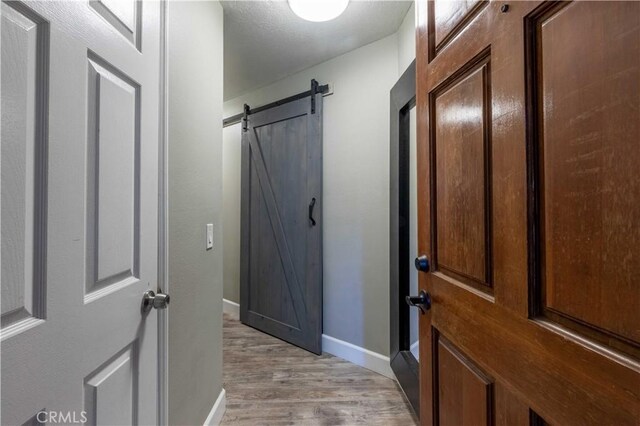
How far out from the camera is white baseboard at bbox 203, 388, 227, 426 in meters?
1.40

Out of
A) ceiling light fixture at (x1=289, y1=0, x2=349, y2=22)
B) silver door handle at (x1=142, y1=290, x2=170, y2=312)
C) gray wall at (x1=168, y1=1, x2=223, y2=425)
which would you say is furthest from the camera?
ceiling light fixture at (x1=289, y1=0, x2=349, y2=22)

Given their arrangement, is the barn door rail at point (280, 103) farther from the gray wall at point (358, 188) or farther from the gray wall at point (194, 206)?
the gray wall at point (194, 206)

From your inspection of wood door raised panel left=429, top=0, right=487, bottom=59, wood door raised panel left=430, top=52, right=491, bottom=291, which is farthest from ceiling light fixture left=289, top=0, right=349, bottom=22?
wood door raised panel left=430, top=52, right=491, bottom=291

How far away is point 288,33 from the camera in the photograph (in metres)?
1.89

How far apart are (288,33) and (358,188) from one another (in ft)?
4.03

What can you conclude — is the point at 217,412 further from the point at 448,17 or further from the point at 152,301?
the point at 448,17

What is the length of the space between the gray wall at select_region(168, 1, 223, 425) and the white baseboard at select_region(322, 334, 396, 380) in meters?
0.97

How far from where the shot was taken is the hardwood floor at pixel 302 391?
1.52 meters

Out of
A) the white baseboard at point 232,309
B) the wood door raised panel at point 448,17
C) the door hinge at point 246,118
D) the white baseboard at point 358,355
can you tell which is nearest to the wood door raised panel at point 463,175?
the wood door raised panel at point 448,17

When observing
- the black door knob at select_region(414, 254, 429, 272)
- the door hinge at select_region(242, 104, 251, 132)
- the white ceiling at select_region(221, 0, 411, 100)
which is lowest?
the black door knob at select_region(414, 254, 429, 272)

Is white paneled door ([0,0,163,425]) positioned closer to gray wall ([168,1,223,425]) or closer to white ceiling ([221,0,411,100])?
gray wall ([168,1,223,425])

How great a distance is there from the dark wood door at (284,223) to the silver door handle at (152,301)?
146 centimetres

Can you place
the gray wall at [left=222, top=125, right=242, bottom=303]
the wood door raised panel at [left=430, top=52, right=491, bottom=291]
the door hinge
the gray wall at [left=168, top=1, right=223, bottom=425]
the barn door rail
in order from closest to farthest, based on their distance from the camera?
the wood door raised panel at [left=430, top=52, right=491, bottom=291] < the gray wall at [left=168, top=1, right=223, bottom=425] < the barn door rail < the door hinge < the gray wall at [left=222, top=125, right=242, bottom=303]

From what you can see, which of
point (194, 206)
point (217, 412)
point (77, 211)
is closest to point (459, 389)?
point (77, 211)
